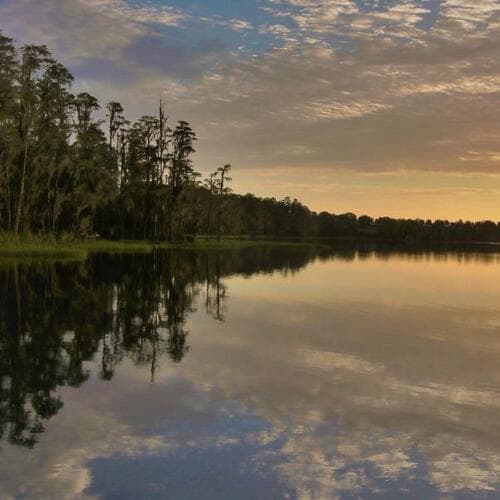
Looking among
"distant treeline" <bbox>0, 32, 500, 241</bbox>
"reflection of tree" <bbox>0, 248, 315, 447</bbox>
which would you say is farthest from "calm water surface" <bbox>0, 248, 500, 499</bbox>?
"distant treeline" <bbox>0, 32, 500, 241</bbox>

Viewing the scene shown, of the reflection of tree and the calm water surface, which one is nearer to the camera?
→ the calm water surface

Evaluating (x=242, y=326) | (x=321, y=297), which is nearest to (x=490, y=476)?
(x=242, y=326)

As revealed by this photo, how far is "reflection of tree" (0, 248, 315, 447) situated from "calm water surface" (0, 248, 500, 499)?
69 mm

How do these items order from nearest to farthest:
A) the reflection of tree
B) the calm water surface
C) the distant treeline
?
the calm water surface, the reflection of tree, the distant treeline

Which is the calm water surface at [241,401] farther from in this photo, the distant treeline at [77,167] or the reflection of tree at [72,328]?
the distant treeline at [77,167]

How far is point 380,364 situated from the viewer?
14.7 metres

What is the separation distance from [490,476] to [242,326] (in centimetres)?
1232

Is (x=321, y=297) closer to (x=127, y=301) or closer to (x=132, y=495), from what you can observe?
(x=127, y=301)

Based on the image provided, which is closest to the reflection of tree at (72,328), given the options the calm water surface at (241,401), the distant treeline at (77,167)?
the calm water surface at (241,401)

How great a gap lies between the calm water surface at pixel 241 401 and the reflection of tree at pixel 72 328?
7 centimetres

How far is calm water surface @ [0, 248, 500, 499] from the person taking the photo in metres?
7.65

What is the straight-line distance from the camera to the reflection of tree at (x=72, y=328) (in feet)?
34.7

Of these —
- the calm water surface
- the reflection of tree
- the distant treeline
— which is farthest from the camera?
the distant treeline

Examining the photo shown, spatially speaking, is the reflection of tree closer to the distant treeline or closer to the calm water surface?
the calm water surface
